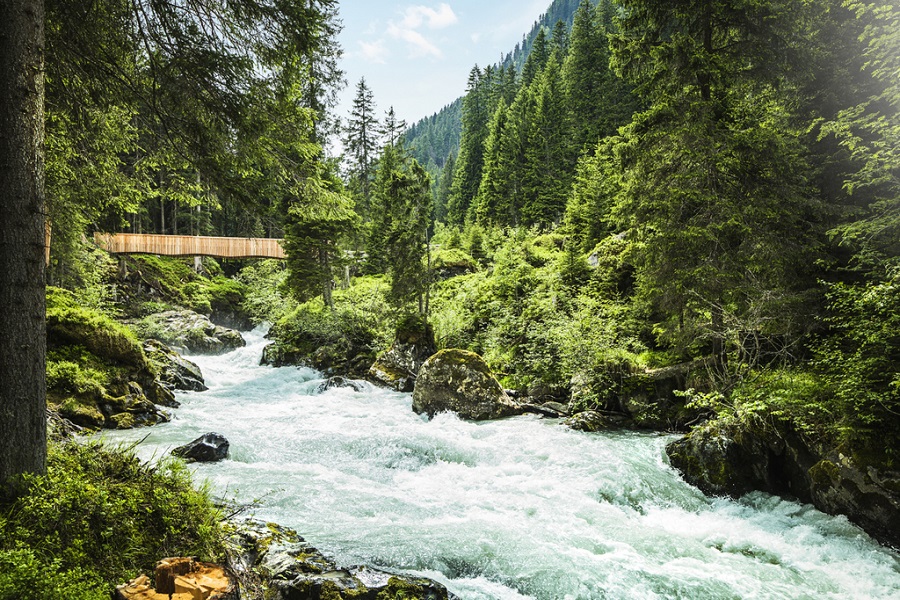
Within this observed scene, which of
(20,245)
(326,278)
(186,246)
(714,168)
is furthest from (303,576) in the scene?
(186,246)

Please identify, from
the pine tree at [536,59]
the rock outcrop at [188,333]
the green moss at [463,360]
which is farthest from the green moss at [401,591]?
the pine tree at [536,59]

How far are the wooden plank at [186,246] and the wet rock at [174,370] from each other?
898cm

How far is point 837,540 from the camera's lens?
650 centimetres

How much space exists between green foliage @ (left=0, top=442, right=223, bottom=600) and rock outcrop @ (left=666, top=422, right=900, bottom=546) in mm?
8371

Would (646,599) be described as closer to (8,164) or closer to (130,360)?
(8,164)

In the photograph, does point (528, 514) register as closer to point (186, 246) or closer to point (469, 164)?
point (186, 246)

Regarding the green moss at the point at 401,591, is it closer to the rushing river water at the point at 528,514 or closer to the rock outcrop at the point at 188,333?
the rushing river water at the point at 528,514

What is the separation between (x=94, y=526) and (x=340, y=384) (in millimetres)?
14426

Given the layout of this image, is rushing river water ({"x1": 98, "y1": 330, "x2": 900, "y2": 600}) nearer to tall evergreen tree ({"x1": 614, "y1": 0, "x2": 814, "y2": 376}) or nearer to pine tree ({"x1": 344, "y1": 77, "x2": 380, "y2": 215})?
tall evergreen tree ({"x1": 614, "y1": 0, "x2": 814, "y2": 376})

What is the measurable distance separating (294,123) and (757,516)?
937 centimetres

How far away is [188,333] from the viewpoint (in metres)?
23.8

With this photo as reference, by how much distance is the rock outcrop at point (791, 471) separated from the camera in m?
6.52

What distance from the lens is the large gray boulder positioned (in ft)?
44.8

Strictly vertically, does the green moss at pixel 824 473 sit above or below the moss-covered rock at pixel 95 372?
below
